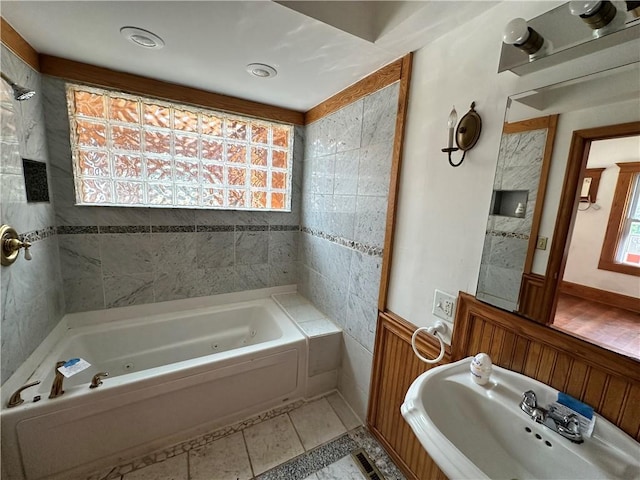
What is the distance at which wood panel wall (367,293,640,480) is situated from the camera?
0.76m

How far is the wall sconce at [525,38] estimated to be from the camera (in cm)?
82

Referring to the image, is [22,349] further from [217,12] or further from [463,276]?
[463,276]

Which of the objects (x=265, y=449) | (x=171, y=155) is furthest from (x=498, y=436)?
(x=171, y=155)

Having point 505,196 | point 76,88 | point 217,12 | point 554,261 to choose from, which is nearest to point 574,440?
point 554,261

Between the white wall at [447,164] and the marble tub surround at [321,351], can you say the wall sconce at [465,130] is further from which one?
the marble tub surround at [321,351]

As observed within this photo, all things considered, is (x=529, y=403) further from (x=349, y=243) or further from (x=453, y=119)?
(x=349, y=243)

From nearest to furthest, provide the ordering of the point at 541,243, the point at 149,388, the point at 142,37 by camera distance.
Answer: the point at 541,243
the point at 142,37
the point at 149,388

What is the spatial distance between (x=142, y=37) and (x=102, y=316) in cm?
185

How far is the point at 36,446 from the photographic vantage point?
1.26 metres

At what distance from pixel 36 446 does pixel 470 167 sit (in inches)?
93.0

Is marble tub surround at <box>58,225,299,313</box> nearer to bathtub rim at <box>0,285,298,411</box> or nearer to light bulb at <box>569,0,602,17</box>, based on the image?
bathtub rim at <box>0,285,298,411</box>

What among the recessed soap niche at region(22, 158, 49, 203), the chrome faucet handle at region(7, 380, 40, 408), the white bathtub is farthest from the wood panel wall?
the recessed soap niche at region(22, 158, 49, 203)

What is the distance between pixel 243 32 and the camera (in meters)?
1.23

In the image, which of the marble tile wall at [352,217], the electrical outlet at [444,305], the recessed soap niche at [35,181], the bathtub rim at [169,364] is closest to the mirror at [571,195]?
the electrical outlet at [444,305]
